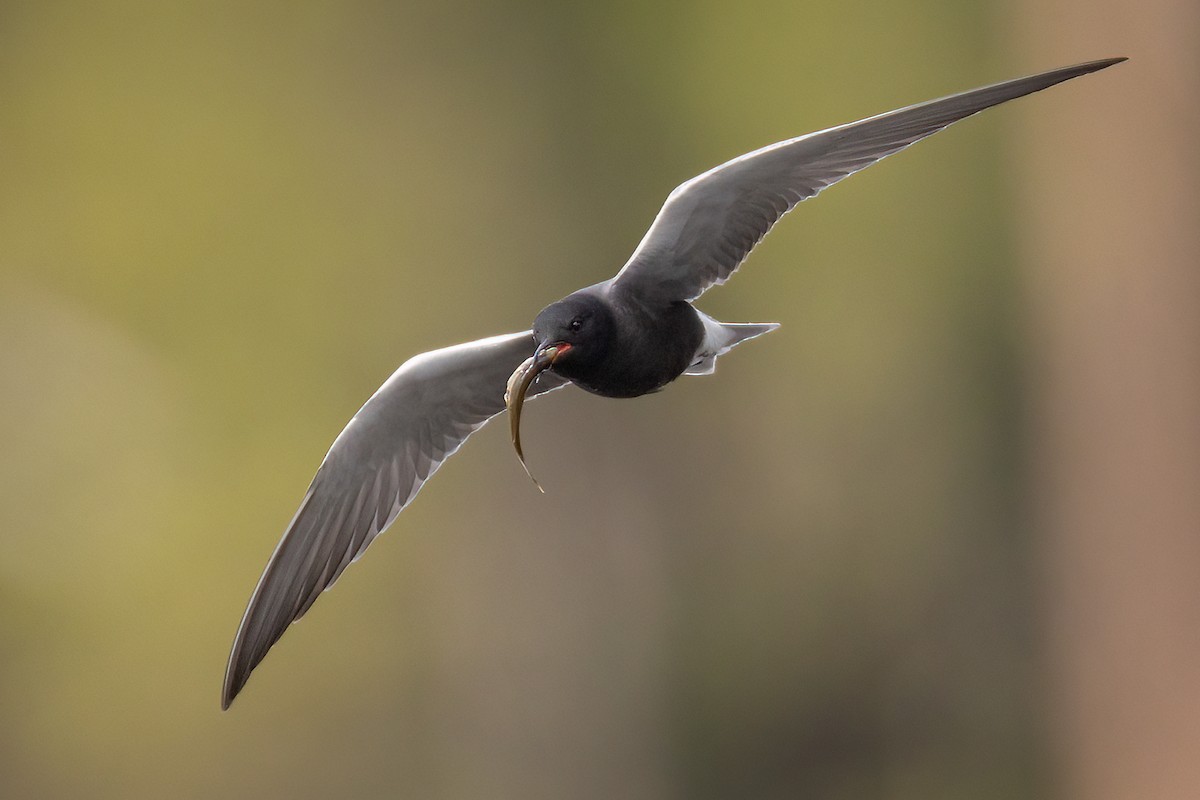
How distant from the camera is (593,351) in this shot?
2.01m

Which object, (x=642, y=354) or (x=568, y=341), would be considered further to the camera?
(x=642, y=354)

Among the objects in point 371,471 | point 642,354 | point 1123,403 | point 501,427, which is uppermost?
point 642,354

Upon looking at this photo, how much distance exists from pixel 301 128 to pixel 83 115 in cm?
106

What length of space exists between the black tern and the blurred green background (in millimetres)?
3812

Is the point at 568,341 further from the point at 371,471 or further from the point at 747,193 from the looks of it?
the point at 371,471

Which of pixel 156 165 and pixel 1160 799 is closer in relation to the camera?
pixel 1160 799

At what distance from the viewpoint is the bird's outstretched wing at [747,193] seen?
7.02 feet

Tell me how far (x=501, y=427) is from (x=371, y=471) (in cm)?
472

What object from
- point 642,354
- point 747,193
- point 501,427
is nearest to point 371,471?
→ point 642,354

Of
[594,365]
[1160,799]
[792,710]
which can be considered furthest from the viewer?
[792,710]

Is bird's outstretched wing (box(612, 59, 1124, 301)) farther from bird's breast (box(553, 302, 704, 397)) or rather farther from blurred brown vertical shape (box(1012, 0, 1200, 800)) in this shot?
blurred brown vertical shape (box(1012, 0, 1200, 800))

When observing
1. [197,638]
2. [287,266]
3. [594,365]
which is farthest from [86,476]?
[594,365]

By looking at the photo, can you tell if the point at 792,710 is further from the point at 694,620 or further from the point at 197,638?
the point at 197,638

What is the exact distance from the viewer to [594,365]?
6.64 ft
